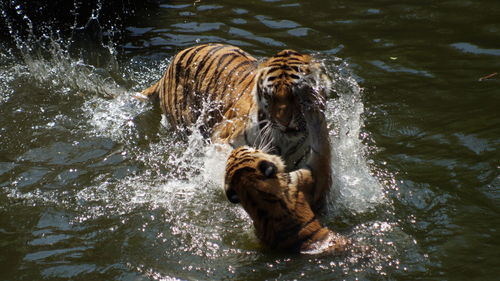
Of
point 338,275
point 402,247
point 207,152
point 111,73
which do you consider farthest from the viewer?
point 111,73

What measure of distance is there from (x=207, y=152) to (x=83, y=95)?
1715 millimetres

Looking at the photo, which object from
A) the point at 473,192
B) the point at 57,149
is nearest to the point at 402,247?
the point at 473,192

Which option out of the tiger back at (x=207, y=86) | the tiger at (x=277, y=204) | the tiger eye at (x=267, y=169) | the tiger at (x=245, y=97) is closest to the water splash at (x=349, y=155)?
the tiger at (x=245, y=97)

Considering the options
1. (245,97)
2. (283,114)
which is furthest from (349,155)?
(283,114)

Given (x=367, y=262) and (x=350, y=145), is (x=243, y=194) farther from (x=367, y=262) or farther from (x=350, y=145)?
(x=350, y=145)

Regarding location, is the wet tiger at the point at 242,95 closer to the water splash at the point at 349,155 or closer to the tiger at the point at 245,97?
the tiger at the point at 245,97

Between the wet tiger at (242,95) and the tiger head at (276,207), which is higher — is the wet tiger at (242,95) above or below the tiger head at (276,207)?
above

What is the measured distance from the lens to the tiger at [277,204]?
115 inches

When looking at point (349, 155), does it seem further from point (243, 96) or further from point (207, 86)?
point (207, 86)

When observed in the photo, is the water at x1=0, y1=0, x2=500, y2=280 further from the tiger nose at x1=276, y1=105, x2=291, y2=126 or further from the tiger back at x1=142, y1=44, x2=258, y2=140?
the tiger nose at x1=276, y1=105, x2=291, y2=126

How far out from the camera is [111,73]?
552 cm

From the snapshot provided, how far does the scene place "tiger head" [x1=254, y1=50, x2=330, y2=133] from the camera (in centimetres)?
325

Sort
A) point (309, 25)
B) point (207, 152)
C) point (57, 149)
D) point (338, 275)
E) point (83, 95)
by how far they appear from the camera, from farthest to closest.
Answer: point (309, 25), point (83, 95), point (57, 149), point (207, 152), point (338, 275)

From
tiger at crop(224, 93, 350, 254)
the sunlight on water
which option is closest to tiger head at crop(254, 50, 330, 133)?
tiger at crop(224, 93, 350, 254)
